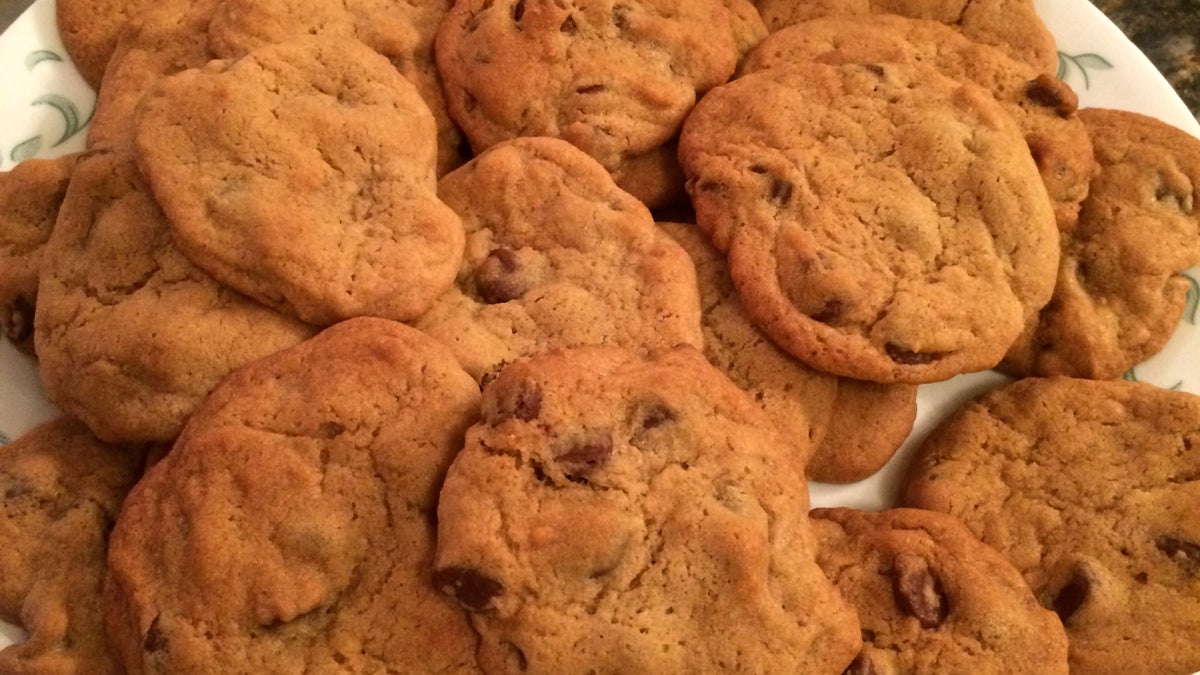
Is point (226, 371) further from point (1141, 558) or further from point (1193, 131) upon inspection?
point (1193, 131)

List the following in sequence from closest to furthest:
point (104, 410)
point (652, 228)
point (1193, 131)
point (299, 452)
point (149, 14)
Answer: point (299, 452), point (104, 410), point (652, 228), point (149, 14), point (1193, 131)

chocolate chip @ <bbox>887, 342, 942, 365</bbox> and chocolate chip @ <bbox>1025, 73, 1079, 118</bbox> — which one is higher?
chocolate chip @ <bbox>1025, 73, 1079, 118</bbox>

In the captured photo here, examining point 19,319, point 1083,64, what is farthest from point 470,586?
point 1083,64

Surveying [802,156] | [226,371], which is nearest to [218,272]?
[226,371]

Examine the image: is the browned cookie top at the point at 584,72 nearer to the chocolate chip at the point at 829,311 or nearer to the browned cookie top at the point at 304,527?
the chocolate chip at the point at 829,311

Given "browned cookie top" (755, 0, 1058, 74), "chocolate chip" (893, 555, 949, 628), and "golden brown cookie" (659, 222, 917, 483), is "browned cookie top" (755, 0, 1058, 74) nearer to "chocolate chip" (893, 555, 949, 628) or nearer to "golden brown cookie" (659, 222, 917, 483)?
"golden brown cookie" (659, 222, 917, 483)

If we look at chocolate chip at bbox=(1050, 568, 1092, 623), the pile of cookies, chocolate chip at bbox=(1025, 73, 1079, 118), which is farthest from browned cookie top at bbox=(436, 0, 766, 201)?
chocolate chip at bbox=(1050, 568, 1092, 623)

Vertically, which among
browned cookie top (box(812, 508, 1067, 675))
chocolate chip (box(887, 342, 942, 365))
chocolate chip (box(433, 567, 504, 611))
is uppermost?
chocolate chip (box(887, 342, 942, 365))

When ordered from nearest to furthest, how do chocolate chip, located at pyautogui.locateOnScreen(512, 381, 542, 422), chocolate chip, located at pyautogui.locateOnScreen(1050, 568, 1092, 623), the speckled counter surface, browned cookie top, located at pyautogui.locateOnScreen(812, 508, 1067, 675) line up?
1. chocolate chip, located at pyautogui.locateOnScreen(512, 381, 542, 422)
2. browned cookie top, located at pyautogui.locateOnScreen(812, 508, 1067, 675)
3. chocolate chip, located at pyautogui.locateOnScreen(1050, 568, 1092, 623)
4. the speckled counter surface
